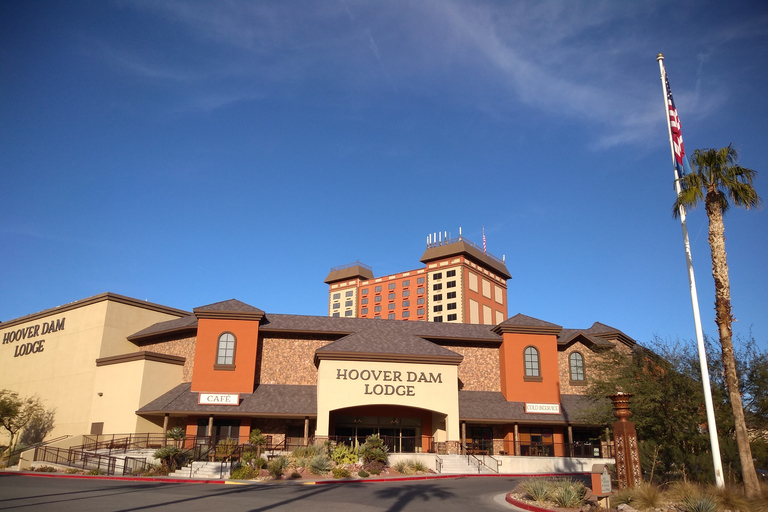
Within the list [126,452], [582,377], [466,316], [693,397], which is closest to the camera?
[693,397]

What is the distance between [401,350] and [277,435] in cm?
880

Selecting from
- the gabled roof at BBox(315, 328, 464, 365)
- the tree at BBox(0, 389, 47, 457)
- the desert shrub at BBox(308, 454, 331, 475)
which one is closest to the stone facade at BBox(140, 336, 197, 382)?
the gabled roof at BBox(315, 328, 464, 365)

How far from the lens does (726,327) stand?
17531 millimetres

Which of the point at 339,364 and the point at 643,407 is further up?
the point at 339,364

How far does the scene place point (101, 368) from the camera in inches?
1491

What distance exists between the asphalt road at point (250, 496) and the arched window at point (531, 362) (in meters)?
15.0

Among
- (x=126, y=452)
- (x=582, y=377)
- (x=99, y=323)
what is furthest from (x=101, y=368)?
(x=582, y=377)

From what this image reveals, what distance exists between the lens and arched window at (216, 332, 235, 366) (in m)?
35.3

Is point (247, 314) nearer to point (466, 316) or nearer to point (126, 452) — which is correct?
point (126, 452)

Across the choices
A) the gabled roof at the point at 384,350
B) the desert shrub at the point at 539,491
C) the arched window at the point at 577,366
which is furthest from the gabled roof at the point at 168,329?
the desert shrub at the point at 539,491

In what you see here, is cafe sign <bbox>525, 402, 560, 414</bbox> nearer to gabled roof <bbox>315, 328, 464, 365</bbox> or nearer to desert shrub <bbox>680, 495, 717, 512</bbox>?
gabled roof <bbox>315, 328, 464, 365</bbox>

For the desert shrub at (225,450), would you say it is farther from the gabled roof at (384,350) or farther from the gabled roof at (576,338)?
the gabled roof at (576,338)

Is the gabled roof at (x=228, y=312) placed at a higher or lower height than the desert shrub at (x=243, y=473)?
higher

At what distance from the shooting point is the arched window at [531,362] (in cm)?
3794
